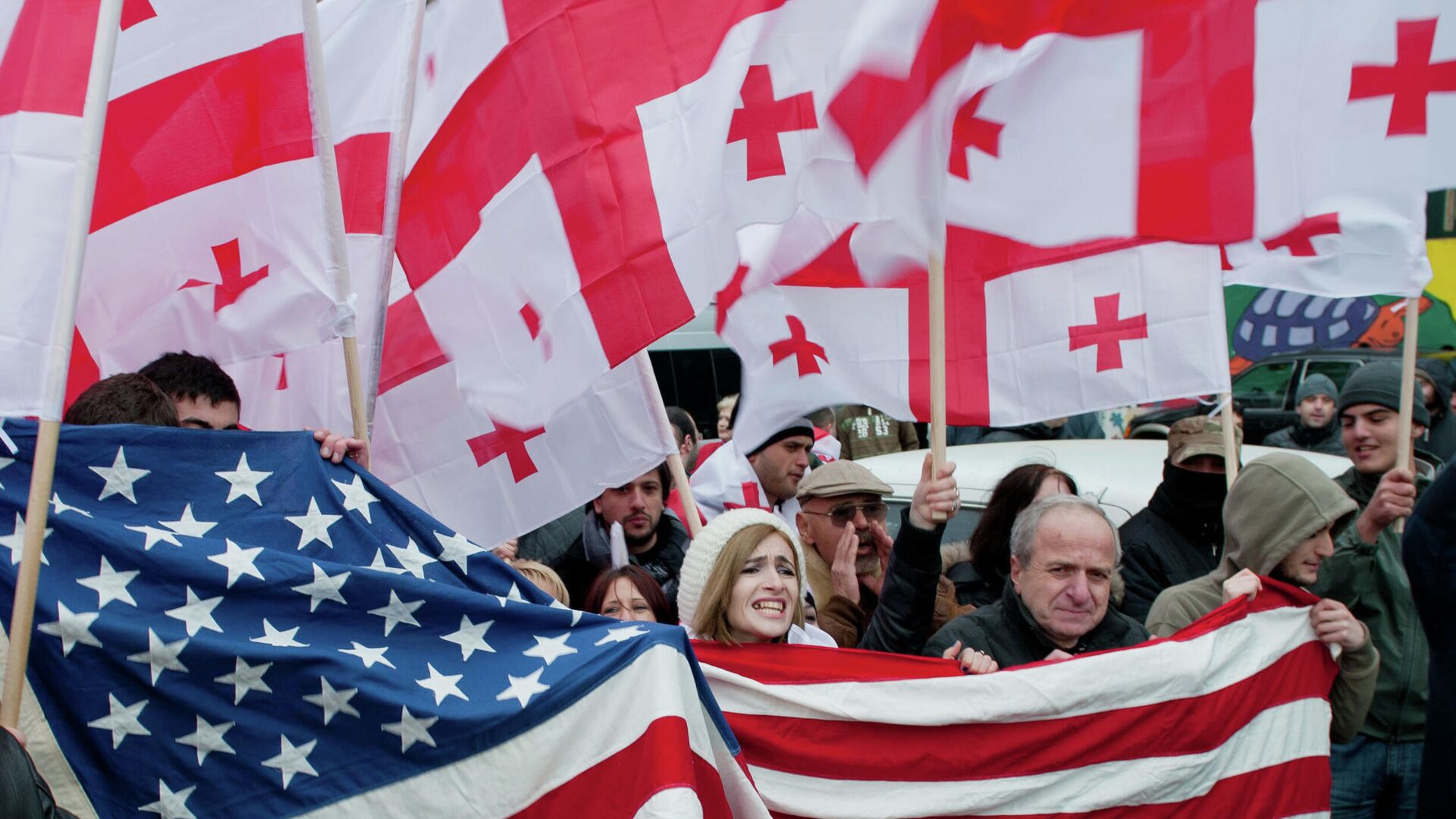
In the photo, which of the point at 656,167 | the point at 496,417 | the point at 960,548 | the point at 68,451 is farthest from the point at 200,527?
the point at 960,548

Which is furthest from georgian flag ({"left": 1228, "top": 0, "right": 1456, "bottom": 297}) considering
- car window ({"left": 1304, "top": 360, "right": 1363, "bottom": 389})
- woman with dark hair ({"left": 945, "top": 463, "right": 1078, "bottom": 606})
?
car window ({"left": 1304, "top": 360, "right": 1363, "bottom": 389})

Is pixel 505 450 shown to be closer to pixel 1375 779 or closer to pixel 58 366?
pixel 58 366

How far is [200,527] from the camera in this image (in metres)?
3.11

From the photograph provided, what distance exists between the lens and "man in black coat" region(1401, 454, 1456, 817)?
10.4 feet

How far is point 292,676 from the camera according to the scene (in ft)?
9.80

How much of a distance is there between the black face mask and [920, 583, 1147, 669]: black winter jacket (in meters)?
1.35

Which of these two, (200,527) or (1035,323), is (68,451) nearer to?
(200,527)

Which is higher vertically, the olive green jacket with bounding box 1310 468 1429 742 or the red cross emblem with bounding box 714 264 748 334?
the red cross emblem with bounding box 714 264 748 334

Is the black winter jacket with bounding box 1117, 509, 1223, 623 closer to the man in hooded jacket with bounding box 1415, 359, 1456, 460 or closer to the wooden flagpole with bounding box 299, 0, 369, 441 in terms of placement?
the wooden flagpole with bounding box 299, 0, 369, 441

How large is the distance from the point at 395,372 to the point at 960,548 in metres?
2.14

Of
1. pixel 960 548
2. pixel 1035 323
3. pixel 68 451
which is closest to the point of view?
pixel 68 451

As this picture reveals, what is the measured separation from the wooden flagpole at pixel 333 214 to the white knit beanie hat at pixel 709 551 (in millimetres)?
906

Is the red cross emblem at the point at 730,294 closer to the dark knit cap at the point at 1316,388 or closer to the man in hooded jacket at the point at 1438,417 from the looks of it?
the man in hooded jacket at the point at 1438,417

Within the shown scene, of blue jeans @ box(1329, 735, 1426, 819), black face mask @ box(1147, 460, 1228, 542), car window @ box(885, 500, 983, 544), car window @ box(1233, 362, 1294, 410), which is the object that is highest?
black face mask @ box(1147, 460, 1228, 542)
